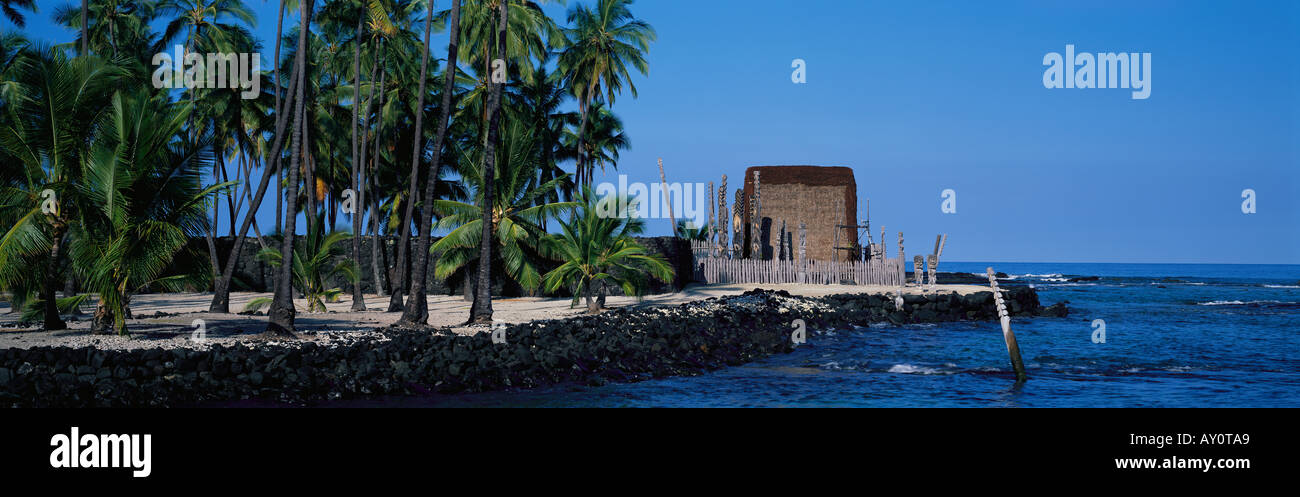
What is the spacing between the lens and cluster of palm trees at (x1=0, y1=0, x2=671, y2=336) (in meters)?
15.8

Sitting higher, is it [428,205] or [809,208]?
[809,208]

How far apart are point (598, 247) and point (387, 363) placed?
34.3 ft

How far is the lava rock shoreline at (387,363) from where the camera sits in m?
12.4

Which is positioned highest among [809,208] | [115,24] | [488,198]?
[115,24]

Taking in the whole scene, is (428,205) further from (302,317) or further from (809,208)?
(809,208)

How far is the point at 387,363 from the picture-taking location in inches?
563

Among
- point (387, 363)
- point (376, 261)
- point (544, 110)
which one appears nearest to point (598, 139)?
point (544, 110)

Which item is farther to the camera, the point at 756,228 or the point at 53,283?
the point at 756,228

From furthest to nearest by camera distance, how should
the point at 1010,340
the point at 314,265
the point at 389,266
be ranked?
the point at 389,266 < the point at 314,265 < the point at 1010,340

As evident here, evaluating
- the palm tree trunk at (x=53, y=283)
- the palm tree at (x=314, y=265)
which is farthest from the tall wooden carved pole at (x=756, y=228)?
the palm tree trunk at (x=53, y=283)

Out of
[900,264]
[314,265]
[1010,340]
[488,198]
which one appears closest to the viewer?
[1010,340]

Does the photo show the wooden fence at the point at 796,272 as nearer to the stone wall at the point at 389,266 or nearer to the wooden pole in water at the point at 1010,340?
the stone wall at the point at 389,266

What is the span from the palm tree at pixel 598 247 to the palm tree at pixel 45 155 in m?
10.4
